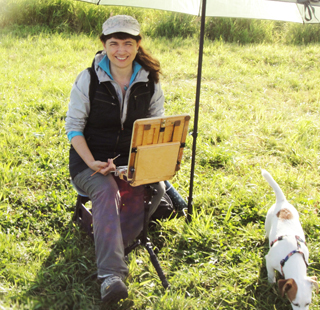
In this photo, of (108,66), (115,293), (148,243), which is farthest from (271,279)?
(108,66)

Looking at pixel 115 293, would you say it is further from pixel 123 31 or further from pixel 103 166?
pixel 123 31

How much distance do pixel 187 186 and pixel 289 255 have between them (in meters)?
1.48

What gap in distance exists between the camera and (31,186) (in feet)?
11.2

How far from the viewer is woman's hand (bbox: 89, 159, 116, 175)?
2.44 meters

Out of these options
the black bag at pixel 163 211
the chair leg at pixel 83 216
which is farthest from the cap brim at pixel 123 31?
the black bag at pixel 163 211

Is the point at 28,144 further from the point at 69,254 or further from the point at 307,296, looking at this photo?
the point at 307,296

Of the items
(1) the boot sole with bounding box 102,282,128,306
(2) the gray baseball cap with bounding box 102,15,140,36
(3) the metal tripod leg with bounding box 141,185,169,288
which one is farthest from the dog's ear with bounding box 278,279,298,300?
(2) the gray baseball cap with bounding box 102,15,140,36

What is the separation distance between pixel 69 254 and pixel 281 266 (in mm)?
1522

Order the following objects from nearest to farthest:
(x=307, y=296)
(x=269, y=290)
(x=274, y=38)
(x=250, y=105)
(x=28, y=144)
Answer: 1. (x=307, y=296)
2. (x=269, y=290)
3. (x=28, y=144)
4. (x=250, y=105)
5. (x=274, y=38)

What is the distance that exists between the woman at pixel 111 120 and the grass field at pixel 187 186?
1.40ft

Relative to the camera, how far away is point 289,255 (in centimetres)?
238

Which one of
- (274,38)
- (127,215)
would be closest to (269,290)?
(127,215)

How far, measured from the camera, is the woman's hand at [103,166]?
2436 mm

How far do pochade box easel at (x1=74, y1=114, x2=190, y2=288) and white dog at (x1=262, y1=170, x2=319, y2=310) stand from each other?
0.78 m
